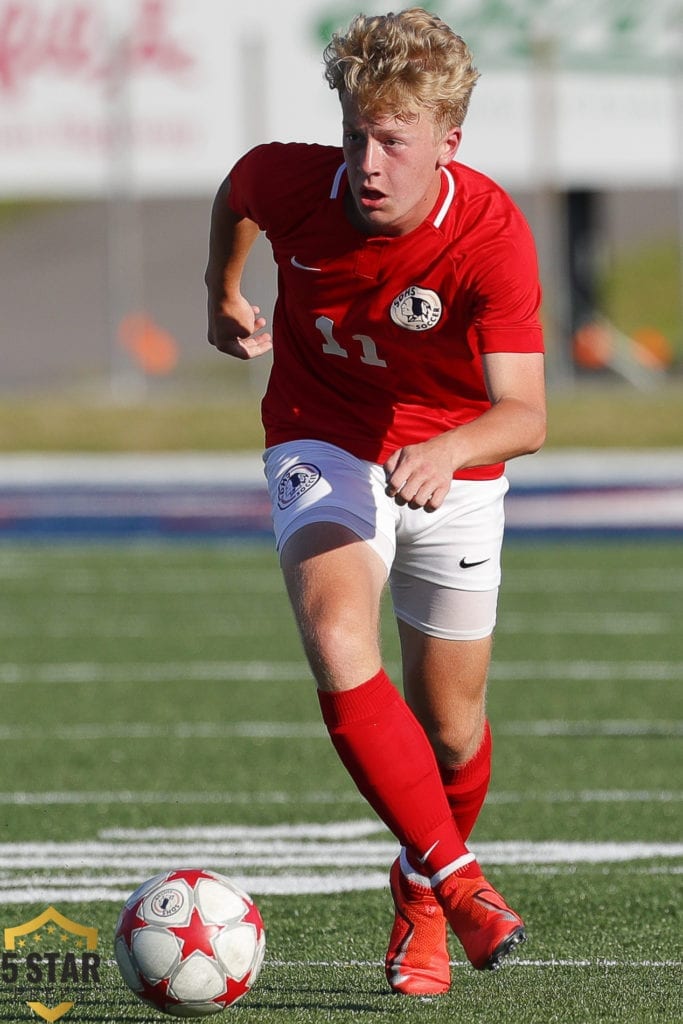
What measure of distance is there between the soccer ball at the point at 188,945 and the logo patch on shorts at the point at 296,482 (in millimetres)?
864

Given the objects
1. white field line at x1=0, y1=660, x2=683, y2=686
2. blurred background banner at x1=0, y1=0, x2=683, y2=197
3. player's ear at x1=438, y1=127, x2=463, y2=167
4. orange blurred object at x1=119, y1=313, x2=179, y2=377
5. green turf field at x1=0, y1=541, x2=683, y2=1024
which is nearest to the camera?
player's ear at x1=438, y1=127, x2=463, y2=167

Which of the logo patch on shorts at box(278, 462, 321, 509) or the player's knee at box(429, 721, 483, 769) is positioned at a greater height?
the logo patch on shorts at box(278, 462, 321, 509)

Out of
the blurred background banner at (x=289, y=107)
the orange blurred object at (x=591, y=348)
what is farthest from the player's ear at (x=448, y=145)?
the orange blurred object at (x=591, y=348)

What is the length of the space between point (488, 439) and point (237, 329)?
1.06m

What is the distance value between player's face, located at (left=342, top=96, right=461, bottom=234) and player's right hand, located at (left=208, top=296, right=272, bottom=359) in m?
0.66

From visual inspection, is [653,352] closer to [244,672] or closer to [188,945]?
[244,672]

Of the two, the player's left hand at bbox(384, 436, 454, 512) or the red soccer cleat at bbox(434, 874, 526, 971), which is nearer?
the player's left hand at bbox(384, 436, 454, 512)

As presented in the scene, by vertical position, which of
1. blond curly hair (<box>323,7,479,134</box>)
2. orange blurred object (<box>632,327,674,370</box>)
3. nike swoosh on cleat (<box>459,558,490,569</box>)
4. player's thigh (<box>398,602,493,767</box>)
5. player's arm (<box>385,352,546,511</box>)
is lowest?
orange blurred object (<box>632,327,674,370</box>)

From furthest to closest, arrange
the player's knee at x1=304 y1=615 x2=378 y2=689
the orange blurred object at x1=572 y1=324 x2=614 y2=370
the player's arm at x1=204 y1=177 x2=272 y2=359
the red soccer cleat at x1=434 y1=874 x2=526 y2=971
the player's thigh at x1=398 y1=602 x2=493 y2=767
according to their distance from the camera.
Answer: the orange blurred object at x1=572 y1=324 x2=614 y2=370
the player's arm at x1=204 y1=177 x2=272 y2=359
the player's thigh at x1=398 y1=602 x2=493 y2=767
the player's knee at x1=304 y1=615 x2=378 y2=689
the red soccer cleat at x1=434 y1=874 x2=526 y2=971

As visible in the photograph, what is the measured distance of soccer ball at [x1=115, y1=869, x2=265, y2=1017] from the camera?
3.83 m

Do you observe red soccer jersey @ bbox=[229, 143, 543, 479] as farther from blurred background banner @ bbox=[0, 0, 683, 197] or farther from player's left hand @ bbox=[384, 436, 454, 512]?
blurred background banner @ bbox=[0, 0, 683, 197]

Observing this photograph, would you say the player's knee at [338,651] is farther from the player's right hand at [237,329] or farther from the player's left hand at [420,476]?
the player's right hand at [237,329]

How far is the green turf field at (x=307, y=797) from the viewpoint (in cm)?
429

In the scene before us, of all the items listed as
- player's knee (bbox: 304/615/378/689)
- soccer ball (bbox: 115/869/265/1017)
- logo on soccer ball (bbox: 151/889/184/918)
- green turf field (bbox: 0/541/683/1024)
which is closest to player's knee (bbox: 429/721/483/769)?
green turf field (bbox: 0/541/683/1024)
